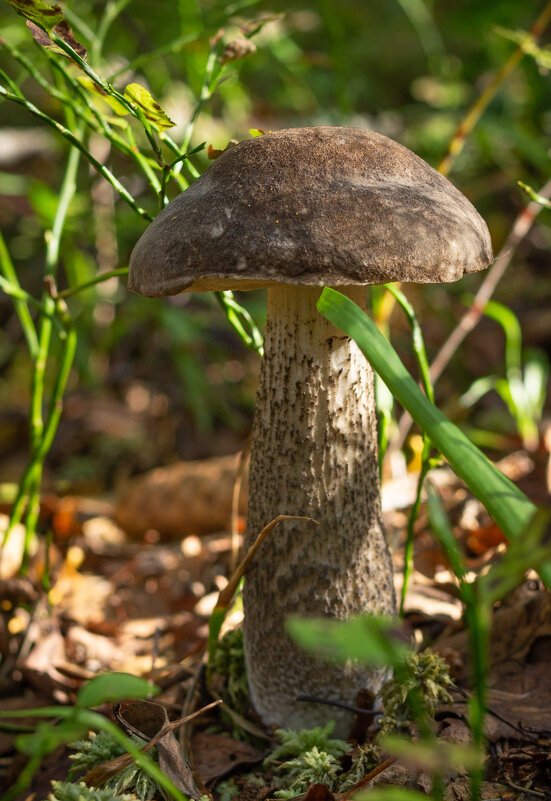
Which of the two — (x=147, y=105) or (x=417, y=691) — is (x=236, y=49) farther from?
(x=417, y=691)

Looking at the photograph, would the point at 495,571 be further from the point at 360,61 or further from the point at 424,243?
the point at 360,61

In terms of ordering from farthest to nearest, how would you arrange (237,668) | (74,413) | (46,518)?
(74,413)
(46,518)
(237,668)

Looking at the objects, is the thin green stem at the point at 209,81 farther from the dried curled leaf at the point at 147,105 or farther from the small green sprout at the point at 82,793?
the small green sprout at the point at 82,793

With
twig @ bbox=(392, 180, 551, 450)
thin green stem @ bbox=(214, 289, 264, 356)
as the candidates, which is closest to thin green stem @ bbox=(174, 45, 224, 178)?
thin green stem @ bbox=(214, 289, 264, 356)

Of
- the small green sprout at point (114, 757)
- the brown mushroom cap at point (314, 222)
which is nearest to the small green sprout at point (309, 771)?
the small green sprout at point (114, 757)

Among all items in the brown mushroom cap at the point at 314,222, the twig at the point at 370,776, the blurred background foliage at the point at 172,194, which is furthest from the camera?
the blurred background foliage at the point at 172,194

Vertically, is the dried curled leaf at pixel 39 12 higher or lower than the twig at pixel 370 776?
higher

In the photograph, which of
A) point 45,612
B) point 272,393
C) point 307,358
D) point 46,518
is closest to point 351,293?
point 307,358
